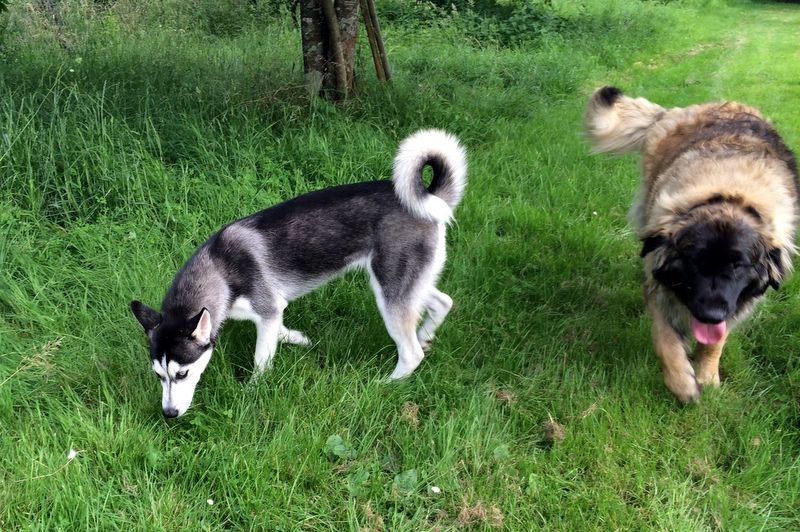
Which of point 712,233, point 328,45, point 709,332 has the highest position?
point 328,45

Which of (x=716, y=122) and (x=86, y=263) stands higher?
(x=716, y=122)

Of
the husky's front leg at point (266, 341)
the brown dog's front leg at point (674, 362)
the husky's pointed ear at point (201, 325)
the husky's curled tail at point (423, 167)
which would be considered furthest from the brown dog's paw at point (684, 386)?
the husky's pointed ear at point (201, 325)

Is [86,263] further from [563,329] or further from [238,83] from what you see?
[563,329]

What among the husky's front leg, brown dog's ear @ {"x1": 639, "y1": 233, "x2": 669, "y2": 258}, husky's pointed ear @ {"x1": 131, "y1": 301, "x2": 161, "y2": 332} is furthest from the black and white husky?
brown dog's ear @ {"x1": 639, "y1": 233, "x2": 669, "y2": 258}

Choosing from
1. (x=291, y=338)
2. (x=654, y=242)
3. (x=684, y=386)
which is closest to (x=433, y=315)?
(x=291, y=338)

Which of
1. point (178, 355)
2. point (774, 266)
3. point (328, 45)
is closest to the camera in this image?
point (178, 355)

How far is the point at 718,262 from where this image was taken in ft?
8.46

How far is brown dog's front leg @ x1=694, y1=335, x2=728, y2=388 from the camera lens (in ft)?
9.77

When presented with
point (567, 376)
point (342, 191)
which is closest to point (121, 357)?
point (342, 191)

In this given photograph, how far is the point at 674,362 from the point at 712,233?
0.72m

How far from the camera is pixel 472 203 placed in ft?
15.1

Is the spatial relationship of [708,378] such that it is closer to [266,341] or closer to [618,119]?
[618,119]

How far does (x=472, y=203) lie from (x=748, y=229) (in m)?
2.29

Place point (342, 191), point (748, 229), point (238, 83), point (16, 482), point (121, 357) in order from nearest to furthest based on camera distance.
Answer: point (16, 482)
point (748, 229)
point (121, 357)
point (342, 191)
point (238, 83)
